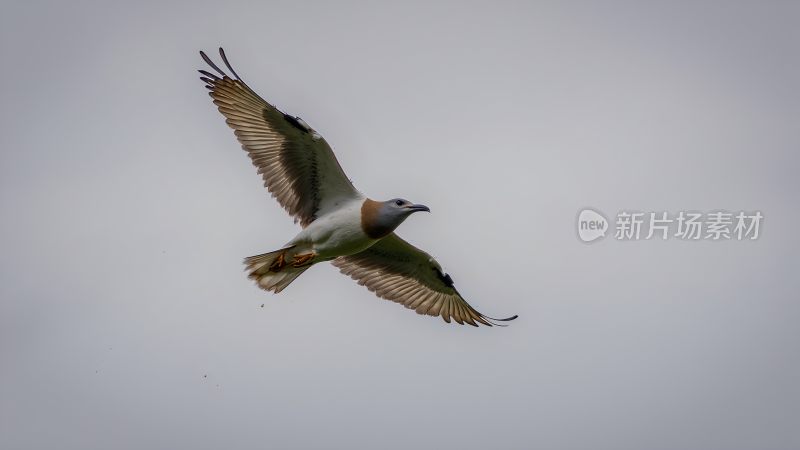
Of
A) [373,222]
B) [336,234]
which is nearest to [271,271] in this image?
[336,234]

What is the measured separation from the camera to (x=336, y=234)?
20016mm

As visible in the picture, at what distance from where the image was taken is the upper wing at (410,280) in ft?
70.4

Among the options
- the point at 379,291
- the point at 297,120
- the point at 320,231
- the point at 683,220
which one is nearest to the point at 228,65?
Result: the point at 297,120

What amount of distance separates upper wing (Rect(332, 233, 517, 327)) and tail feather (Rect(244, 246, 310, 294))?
1.21 m

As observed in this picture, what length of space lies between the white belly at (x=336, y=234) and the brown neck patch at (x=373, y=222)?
0.22 feet

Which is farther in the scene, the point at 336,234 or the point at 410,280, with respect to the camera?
the point at 410,280

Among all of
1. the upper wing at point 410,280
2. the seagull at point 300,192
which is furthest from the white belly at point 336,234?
the upper wing at point 410,280

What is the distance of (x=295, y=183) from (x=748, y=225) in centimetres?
770

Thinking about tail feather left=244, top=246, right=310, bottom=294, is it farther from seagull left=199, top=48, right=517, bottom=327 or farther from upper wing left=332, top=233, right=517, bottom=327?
upper wing left=332, top=233, right=517, bottom=327

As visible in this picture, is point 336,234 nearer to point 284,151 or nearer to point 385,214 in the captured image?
point 385,214

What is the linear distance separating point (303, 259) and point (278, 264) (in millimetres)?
347

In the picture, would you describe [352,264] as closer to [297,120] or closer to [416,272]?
[416,272]

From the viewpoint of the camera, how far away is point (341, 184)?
2027cm

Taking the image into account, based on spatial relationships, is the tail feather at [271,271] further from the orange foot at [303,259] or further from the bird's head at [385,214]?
the bird's head at [385,214]
